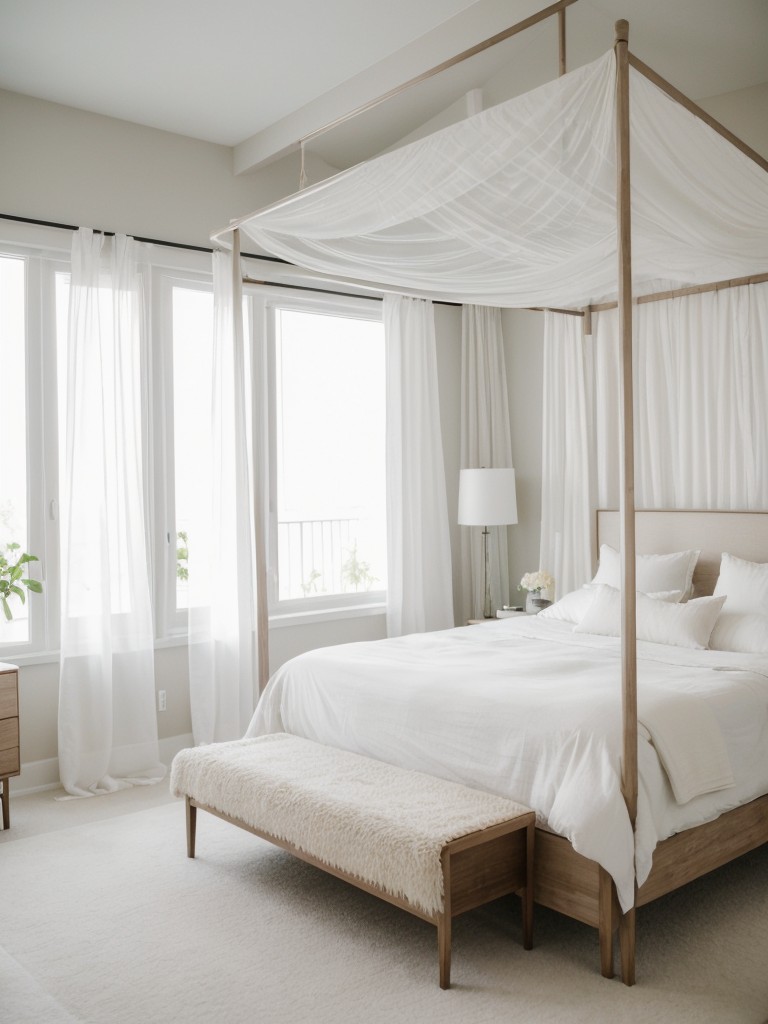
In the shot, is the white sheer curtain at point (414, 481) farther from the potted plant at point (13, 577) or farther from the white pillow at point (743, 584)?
the potted plant at point (13, 577)

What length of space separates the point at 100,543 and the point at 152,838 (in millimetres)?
1423

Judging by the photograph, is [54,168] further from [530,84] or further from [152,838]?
[152,838]

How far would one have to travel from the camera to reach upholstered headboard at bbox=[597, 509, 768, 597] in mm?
4344

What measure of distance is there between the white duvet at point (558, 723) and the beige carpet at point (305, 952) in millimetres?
331

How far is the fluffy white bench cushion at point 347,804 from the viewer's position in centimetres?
249

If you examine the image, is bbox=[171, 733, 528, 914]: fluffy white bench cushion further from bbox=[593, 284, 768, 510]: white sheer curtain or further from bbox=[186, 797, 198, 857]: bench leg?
bbox=[593, 284, 768, 510]: white sheer curtain

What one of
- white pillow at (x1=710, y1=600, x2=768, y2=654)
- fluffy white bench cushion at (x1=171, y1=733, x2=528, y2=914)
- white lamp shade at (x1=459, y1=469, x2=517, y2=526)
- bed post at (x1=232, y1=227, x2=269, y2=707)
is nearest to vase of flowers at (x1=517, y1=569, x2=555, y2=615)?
white lamp shade at (x1=459, y1=469, x2=517, y2=526)

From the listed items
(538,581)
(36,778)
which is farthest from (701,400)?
(36,778)

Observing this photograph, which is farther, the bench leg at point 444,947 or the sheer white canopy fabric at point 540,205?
the sheer white canopy fabric at point 540,205

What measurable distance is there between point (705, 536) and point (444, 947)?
9.04 feet

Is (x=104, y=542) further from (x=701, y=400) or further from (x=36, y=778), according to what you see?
(x=701, y=400)

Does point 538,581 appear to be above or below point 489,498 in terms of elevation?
below

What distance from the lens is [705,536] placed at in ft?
14.9

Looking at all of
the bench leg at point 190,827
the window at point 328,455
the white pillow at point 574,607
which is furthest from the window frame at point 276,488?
the bench leg at point 190,827
